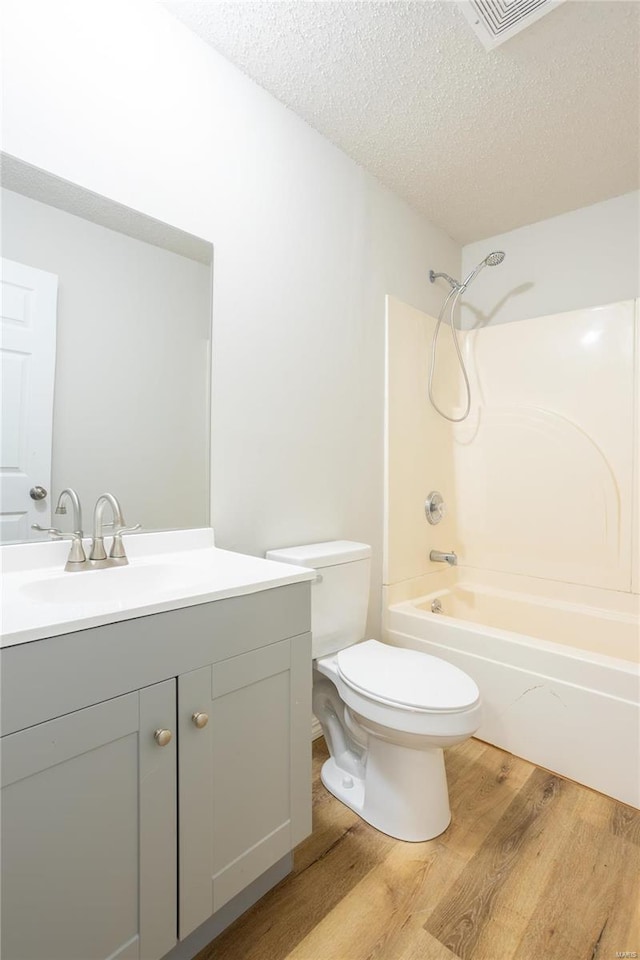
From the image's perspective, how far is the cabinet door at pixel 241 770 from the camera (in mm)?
954

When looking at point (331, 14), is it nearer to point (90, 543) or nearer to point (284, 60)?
point (284, 60)

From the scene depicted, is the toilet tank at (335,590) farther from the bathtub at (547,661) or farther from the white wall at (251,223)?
the bathtub at (547,661)

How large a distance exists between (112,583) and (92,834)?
541 millimetres

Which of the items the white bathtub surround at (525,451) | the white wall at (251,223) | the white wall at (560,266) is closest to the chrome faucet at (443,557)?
the white bathtub surround at (525,451)

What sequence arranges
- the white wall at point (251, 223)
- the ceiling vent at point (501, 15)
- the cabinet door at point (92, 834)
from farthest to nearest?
the ceiling vent at point (501, 15)
the white wall at point (251, 223)
the cabinet door at point (92, 834)

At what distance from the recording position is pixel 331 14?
4.50 feet

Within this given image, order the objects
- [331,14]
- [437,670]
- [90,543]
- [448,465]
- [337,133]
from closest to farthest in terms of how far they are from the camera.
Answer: [90,543] → [331,14] → [437,670] → [337,133] → [448,465]

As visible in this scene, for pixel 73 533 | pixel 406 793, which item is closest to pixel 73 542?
pixel 73 533

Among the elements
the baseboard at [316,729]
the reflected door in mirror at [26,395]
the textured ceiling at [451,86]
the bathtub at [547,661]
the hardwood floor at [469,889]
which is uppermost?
the textured ceiling at [451,86]

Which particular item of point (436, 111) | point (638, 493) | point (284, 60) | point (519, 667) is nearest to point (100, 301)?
point (284, 60)

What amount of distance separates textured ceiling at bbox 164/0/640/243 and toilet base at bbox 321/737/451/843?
2173 millimetres

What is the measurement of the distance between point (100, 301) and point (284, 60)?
1.04m

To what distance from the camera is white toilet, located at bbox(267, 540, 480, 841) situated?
1323 millimetres

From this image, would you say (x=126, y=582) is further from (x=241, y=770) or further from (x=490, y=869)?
(x=490, y=869)
